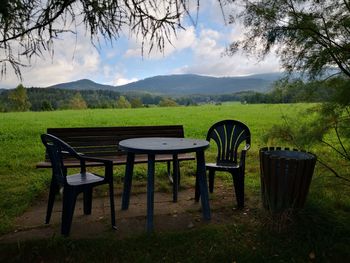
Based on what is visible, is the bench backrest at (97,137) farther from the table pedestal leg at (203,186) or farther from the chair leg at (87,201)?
the table pedestal leg at (203,186)

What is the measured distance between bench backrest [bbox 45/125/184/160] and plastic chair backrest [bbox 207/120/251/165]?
1321 millimetres

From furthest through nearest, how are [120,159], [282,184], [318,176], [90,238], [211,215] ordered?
[120,159]
[318,176]
[211,215]
[282,184]
[90,238]

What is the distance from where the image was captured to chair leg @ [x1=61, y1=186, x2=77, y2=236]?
377 cm

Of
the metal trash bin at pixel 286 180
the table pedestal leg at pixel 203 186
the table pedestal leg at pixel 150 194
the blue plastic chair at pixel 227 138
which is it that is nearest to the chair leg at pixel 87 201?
the table pedestal leg at pixel 150 194

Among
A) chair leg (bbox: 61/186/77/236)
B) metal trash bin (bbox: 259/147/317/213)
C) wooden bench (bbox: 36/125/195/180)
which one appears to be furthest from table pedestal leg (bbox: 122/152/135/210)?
metal trash bin (bbox: 259/147/317/213)

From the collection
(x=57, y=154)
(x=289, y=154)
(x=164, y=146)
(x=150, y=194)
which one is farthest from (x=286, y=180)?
(x=57, y=154)

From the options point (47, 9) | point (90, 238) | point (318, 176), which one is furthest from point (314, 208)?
point (47, 9)

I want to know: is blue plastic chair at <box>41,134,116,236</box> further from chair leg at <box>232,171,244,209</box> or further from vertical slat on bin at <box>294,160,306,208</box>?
vertical slat on bin at <box>294,160,306,208</box>

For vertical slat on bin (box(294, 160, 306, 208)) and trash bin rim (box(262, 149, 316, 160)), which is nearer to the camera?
vertical slat on bin (box(294, 160, 306, 208))

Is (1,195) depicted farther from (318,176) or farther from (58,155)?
(318,176)

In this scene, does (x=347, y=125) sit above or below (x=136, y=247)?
above

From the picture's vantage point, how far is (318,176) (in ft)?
16.6

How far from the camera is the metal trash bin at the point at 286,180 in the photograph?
13.3ft

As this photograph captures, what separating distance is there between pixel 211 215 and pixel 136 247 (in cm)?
126
